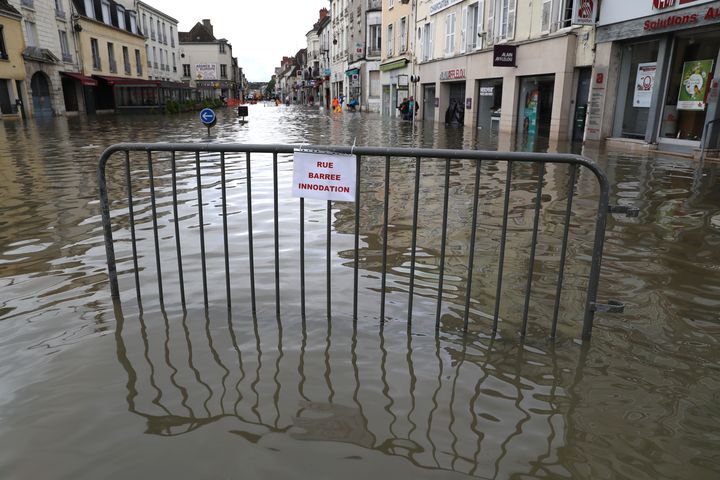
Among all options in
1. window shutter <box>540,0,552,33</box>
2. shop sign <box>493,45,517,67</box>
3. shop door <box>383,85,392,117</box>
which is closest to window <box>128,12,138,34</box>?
shop door <box>383,85,392,117</box>

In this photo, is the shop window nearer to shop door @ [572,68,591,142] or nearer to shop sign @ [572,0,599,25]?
shop sign @ [572,0,599,25]

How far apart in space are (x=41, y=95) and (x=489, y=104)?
2828 centimetres

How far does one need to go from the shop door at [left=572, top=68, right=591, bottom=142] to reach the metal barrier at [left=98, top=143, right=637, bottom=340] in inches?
343

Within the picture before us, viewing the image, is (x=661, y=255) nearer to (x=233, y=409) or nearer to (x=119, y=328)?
(x=233, y=409)

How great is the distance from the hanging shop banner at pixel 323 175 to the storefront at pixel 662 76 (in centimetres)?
1315

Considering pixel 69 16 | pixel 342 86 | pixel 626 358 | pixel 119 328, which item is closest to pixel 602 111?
pixel 626 358

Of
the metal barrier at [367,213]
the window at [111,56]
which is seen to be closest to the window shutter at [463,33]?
the metal barrier at [367,213]

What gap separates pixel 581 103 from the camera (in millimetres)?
19312

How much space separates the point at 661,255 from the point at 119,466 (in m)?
5.31

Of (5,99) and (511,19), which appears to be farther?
(5,99)

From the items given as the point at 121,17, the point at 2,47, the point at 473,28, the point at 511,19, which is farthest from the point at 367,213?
the point at 121,17

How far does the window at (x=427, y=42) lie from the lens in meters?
32.5

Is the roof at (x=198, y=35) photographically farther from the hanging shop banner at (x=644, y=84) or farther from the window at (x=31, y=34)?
the hanging shop banner at (x=644, y=84)

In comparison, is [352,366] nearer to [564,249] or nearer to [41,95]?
[564,249]
